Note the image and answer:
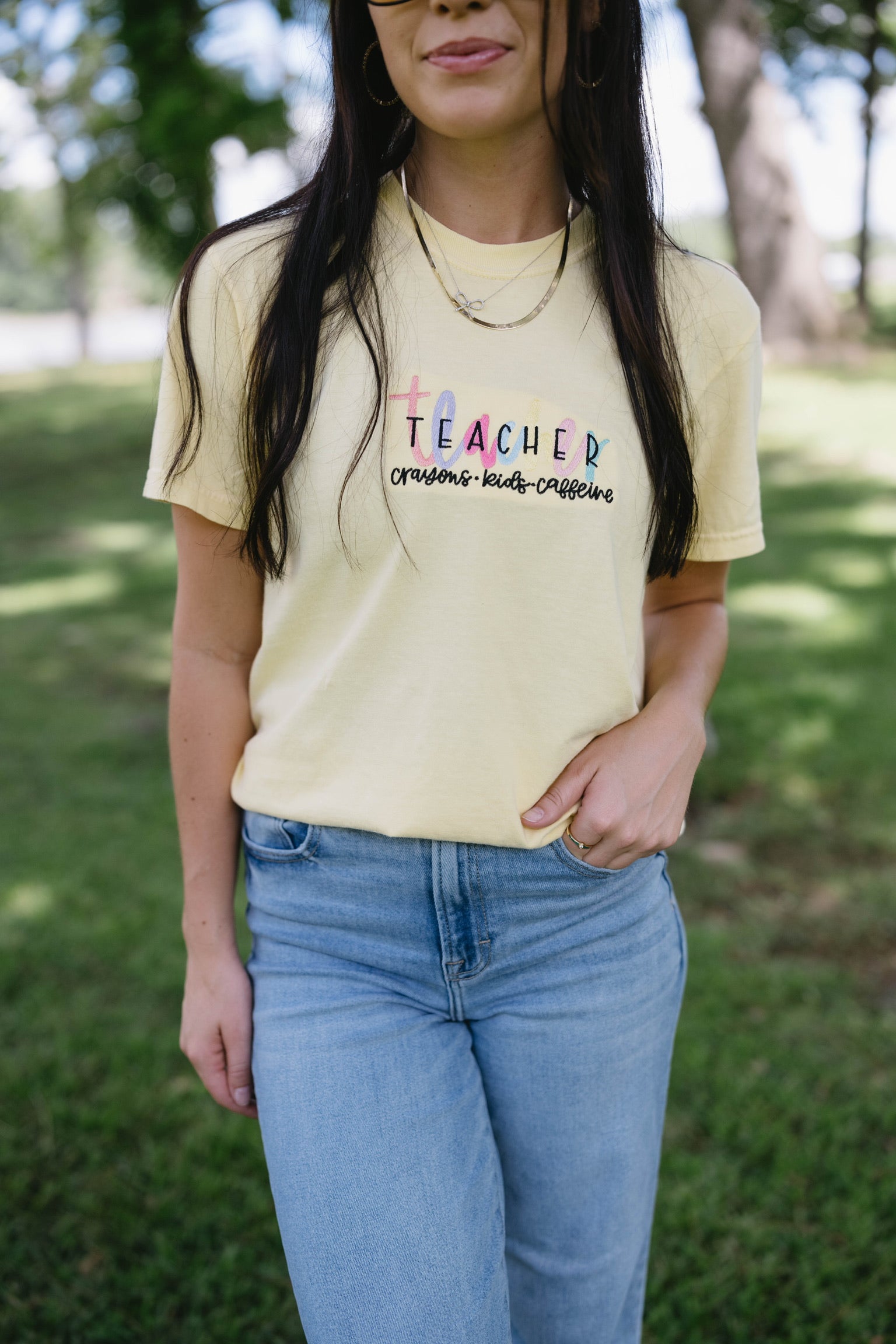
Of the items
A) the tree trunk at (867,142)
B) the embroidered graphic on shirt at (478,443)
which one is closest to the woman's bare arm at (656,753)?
the embroidered graphic on shirt at (478,443)

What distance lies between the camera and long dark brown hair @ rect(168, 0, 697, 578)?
136cm

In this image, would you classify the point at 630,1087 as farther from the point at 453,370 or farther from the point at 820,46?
the point at 820,46

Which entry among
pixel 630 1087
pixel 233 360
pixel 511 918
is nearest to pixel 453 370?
pixel 233 360

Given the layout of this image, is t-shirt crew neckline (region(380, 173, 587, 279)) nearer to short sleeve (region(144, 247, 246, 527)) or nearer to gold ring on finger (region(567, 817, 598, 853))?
short sleeve (region(144, 247, 246, 527))

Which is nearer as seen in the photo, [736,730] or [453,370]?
[453,370]

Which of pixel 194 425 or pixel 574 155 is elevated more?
pixel 574 155

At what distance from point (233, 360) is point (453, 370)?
Result: 0.84 feet

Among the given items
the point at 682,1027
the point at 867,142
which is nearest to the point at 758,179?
the point at 682,1027

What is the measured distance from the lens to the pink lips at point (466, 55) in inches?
52.1

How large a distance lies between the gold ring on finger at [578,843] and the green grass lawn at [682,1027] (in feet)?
4.69

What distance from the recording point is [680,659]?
1.64 m

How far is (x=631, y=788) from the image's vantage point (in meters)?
1.45

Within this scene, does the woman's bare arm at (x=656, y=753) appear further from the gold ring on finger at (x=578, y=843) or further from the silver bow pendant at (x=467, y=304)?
the silver bow pendant at (x=467, y=304)

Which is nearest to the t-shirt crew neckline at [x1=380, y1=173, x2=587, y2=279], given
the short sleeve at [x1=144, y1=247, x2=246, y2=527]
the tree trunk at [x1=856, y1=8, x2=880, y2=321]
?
the short sleeve at [x1=144, y1=247, x2=246, y2=527]
